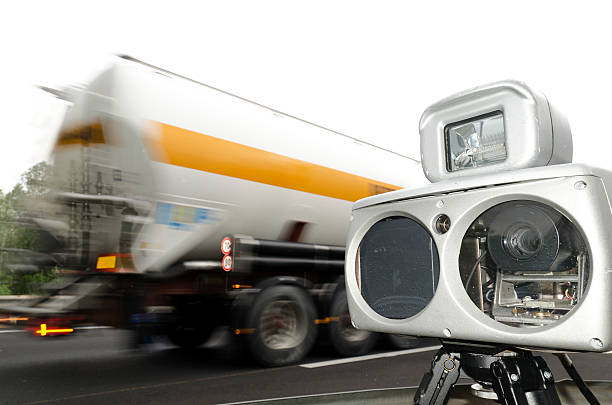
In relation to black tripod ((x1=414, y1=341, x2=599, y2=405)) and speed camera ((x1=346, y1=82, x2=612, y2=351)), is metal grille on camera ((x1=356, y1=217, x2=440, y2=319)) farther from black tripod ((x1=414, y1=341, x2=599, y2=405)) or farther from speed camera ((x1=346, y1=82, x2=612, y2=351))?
black tripod ((x1=414, y1=341, x2=599, y2=405))

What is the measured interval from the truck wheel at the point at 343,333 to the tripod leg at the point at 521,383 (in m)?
4.65

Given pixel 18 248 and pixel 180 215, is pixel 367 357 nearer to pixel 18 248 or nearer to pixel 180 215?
pixel 180 215

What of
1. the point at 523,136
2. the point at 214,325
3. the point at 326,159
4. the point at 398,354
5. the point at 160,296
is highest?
the point at 326,159

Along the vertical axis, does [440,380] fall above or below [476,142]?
below

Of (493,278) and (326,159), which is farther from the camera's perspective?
(326,159)

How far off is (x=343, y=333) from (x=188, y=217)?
2471 mm

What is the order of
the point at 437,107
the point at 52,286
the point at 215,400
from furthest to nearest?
the point at 52,286
the point at 215,400
the point at 437,107

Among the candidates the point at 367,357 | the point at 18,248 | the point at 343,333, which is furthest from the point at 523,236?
the point at 367,357

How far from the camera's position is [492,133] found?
128 cm

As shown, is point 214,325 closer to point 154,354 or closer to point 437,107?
point 154,354

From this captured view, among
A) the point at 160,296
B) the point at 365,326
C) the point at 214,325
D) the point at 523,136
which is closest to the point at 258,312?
the point at 214,325

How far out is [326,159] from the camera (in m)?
6.14

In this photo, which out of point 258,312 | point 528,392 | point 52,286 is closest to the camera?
point 528,392

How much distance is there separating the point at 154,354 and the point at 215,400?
2.72 metres
